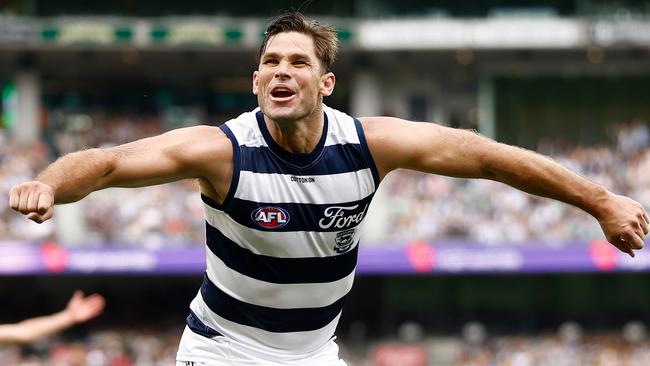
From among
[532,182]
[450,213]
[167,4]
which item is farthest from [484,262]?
[532,182]

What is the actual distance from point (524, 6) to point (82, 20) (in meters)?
9.96

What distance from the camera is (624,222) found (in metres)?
4.76

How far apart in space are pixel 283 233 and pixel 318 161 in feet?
1.18

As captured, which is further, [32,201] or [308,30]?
[308,30]

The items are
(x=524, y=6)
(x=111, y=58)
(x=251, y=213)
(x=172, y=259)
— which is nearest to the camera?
(x=251, y=213)

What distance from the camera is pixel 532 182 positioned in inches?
191

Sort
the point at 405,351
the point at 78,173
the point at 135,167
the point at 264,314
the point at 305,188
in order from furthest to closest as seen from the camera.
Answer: the point at 405,351 → the point at 264,314 → the point at 305,188 → the point at 135,167 → the point at 78,173

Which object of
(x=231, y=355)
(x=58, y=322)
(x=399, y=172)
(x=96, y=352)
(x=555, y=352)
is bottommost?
(x=555, y=352)

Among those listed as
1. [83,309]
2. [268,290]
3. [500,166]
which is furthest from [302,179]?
[83,309]

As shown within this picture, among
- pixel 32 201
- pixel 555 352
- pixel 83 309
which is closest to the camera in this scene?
pixel 32 201

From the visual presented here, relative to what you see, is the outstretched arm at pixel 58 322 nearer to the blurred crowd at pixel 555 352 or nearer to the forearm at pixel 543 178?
the forearm at pixel 543 178

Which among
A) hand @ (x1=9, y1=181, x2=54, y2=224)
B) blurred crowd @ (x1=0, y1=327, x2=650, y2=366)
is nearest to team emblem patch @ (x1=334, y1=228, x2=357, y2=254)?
hand @ (x1=9, y1=181, x2=54, y2=224)

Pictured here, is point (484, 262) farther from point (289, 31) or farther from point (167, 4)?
point (289, 31)

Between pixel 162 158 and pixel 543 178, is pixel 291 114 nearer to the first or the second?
pixel 162 158
